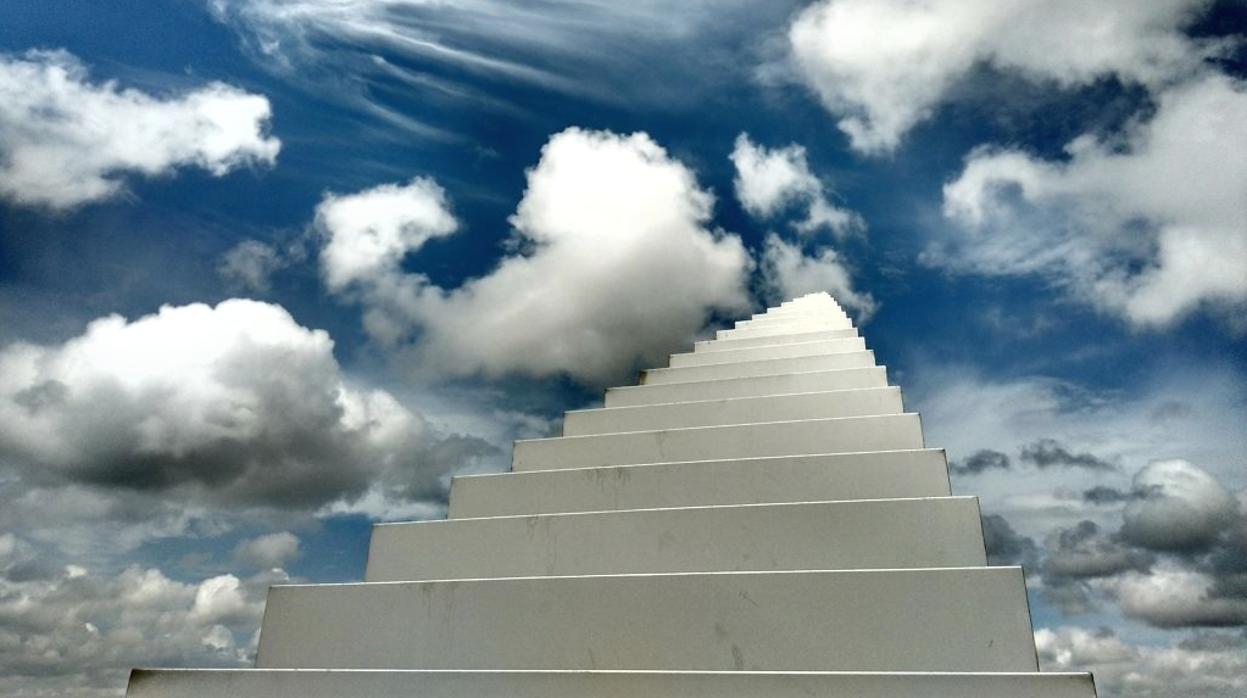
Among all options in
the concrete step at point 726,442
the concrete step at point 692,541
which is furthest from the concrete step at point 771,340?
the concrete step at point 692,541

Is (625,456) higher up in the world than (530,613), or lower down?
higher up

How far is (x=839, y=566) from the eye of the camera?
3877 mm

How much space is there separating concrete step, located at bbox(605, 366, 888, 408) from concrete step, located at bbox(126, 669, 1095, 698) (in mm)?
3211

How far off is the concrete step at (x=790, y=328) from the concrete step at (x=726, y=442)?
285 cm

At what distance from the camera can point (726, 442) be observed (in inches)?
204

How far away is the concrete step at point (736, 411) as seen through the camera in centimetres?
524

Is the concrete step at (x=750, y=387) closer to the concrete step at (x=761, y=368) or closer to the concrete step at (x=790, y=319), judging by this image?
the concrete step at (x=761, y=368)

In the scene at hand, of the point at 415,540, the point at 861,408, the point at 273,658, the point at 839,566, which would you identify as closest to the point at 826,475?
the point at 839,566

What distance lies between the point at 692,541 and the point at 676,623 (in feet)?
2.18

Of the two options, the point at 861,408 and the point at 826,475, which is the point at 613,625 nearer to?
the point at 826,475

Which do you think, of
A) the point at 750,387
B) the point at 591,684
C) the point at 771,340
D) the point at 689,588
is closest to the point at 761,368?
the point at 750,387

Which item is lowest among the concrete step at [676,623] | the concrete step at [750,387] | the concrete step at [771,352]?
the concrete step at [676,623]

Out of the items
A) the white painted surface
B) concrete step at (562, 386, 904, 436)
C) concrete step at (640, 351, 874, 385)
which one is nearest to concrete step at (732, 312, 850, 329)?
concrete step at (640, 351, 874, 385)

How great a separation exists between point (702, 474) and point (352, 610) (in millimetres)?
1975
